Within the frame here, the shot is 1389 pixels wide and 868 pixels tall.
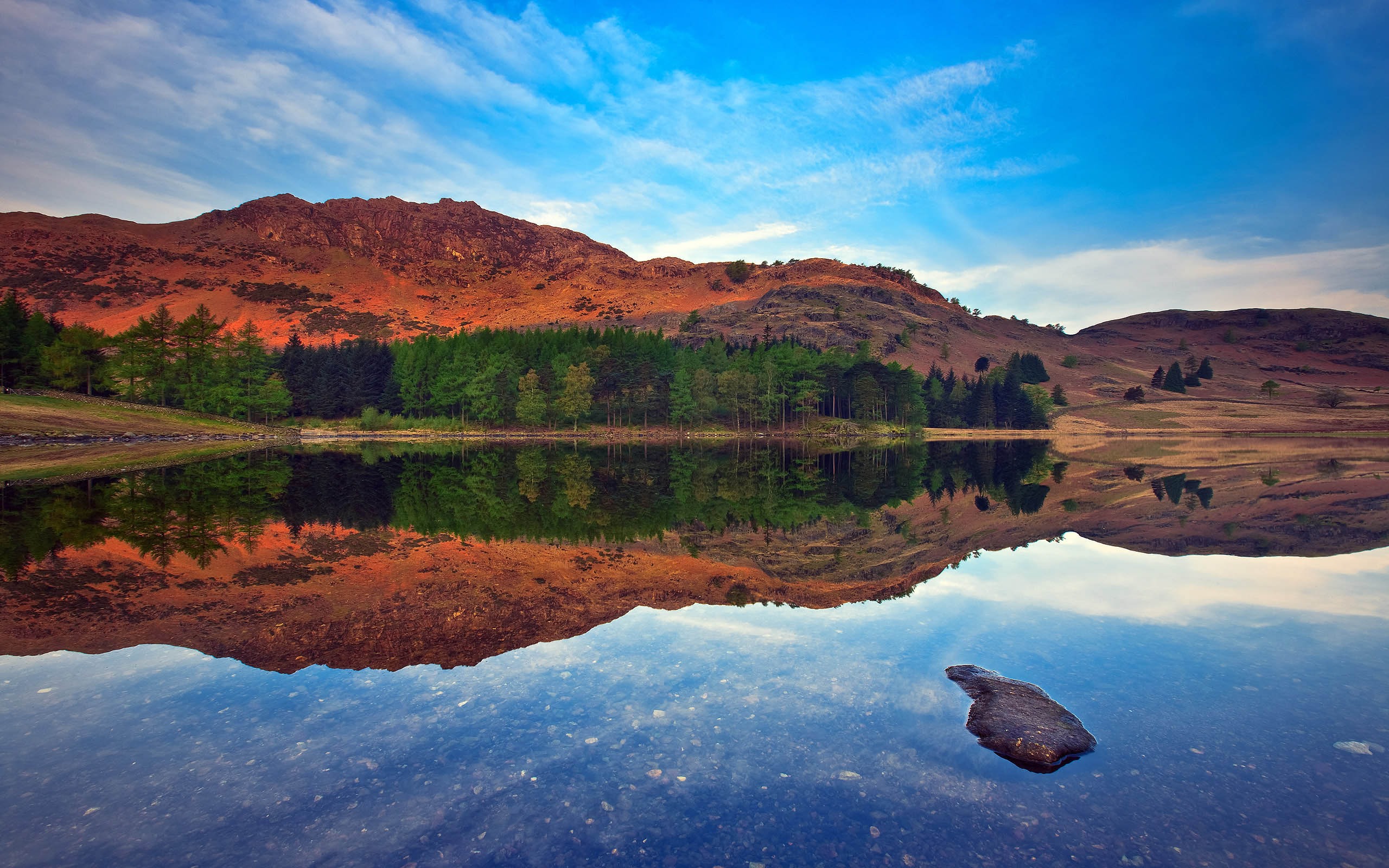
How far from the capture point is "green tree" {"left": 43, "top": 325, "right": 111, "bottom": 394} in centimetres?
7256

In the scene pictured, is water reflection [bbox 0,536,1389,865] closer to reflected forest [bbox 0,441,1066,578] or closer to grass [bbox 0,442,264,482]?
reflected forest [bbox 0,441,1066,578]

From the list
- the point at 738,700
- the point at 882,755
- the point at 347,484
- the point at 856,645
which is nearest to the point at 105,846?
the point at 738,700

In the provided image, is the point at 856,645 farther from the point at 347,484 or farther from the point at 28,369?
the point at 28,369

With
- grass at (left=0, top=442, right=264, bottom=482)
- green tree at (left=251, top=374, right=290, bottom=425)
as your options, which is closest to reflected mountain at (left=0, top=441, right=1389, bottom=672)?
grass at (left=0, top=442, right=264, bottom=482)

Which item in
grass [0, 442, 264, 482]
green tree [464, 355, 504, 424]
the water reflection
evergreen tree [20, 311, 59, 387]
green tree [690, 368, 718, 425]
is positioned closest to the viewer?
the water reflection

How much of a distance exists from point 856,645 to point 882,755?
13.1ft

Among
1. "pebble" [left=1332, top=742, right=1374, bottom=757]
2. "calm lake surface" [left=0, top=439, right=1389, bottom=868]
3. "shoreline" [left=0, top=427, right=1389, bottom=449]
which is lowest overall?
"shoreline" [left=0, top=427, right=1389, bottom=449]

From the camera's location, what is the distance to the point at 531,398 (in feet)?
335

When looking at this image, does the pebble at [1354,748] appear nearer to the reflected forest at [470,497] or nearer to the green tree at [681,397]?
the reflected forest at [470,497]

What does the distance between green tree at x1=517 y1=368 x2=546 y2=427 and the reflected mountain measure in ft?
188

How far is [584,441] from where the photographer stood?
319 ft

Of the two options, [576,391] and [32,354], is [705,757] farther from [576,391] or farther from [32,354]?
[32,354]

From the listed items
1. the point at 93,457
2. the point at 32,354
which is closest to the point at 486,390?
the point at 32,354

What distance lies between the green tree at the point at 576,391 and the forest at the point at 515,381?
22 cm
